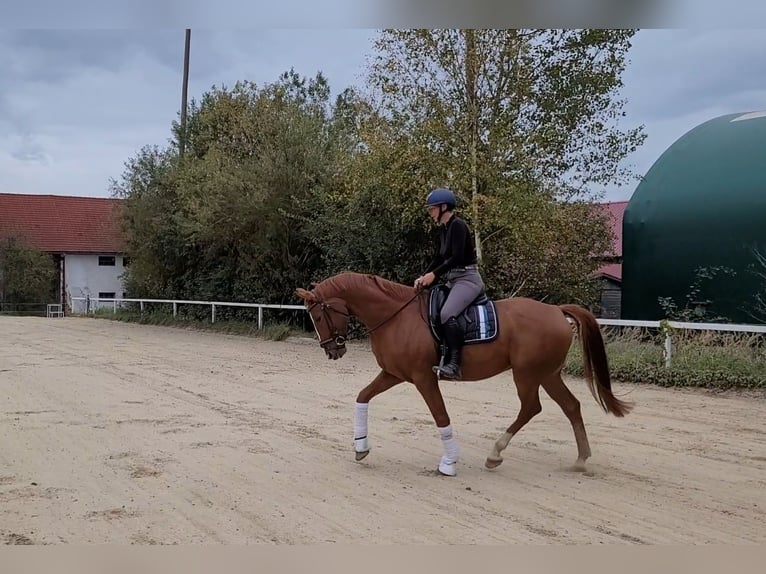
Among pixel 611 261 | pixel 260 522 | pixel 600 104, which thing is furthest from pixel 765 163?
pixel 260 522

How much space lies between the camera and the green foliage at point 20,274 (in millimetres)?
32688

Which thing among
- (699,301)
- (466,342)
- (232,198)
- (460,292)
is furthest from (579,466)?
(232,198)

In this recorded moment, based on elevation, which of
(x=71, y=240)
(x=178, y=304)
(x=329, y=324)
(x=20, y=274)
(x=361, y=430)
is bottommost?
(x=361, y=430)

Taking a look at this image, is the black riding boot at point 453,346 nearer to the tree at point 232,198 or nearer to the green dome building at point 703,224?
the green dome building at point 703,224

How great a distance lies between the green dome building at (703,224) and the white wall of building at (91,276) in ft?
95.0

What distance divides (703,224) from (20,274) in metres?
30.2

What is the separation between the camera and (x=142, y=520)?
4301mm

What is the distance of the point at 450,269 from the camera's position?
5551 millimetres

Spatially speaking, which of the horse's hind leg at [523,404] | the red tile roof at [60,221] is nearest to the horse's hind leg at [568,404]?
the horse's hind leg at [523,404]

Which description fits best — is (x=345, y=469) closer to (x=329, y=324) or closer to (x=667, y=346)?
(x=329, y=324)

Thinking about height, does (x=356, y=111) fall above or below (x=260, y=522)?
above

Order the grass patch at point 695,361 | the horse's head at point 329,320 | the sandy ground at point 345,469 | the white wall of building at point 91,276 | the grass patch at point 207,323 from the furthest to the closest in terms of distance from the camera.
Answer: the white wall of building at point 91,276, the grass patch at point 207,323, the grass patch at point 695,361, the horse's head at point 329,320, the sandy ground at point 345,469

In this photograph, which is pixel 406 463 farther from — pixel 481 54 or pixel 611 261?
pixel 611 261

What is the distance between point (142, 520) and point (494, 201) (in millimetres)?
10128
